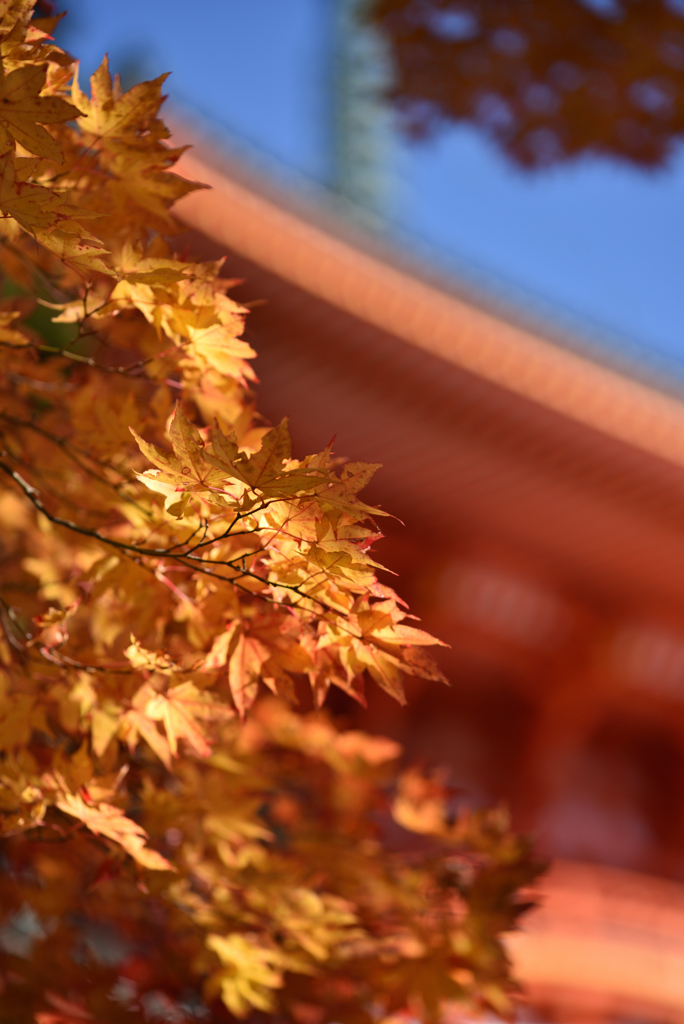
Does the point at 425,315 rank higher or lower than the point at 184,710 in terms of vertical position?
higher

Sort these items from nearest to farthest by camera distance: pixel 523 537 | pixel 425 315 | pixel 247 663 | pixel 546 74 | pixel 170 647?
1. pixel 247 663
2. pixel 170 647
3. pixel 546 74
4. pixel 425 315
5. pixel 523 537

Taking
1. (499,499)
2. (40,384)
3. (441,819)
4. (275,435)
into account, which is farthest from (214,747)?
(499,499)

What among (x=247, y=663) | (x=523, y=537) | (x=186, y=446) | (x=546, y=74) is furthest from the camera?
(x=523, y=537)

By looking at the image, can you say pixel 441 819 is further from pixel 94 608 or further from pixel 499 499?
pixel 499 499

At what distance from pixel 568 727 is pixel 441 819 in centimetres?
262

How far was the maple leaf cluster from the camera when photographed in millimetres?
509

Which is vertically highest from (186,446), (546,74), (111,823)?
(546,74)

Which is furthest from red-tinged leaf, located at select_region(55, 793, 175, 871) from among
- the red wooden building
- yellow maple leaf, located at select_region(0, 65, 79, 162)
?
the red wooden building

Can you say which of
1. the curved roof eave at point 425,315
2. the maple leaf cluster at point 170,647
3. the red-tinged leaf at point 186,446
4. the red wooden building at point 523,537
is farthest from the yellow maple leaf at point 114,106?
the curved roof eave at point 425,315

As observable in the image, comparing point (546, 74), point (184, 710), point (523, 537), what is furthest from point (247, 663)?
point (523, 537)

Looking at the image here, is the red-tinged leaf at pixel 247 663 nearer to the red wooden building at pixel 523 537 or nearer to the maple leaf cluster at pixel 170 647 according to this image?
the maple leaf cluster at pixel 170 647

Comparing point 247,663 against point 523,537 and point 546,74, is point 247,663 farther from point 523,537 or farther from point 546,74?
point 523,537

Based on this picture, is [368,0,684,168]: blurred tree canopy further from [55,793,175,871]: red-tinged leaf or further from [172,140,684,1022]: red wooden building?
[55,793,175,871]: red-tinged leaf

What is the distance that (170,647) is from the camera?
73 cm
